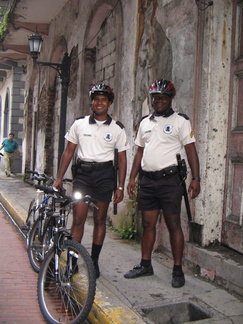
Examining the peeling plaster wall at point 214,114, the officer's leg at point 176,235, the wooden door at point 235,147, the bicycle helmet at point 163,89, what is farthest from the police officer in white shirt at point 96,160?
the wooden door at point 235,147

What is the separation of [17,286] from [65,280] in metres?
1.01

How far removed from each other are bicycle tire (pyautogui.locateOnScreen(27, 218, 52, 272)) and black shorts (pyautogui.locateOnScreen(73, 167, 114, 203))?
0.64 m

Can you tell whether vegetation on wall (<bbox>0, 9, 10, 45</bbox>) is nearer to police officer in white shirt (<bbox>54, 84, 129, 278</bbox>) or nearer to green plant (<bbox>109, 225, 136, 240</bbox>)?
green plant (<bbox>109, 225, 136, 240</bbox>)

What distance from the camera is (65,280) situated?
351 cm

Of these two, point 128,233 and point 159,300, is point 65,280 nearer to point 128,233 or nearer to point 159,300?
point 159,300

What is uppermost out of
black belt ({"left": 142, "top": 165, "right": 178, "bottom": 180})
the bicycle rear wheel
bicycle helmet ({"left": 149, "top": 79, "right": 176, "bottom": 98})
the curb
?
bicycle helmet ({"left": 149, "top": 79, "right": 176, "bottom": 98})

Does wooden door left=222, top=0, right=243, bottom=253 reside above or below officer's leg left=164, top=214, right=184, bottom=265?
above

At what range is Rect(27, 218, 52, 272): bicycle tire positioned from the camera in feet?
15.1

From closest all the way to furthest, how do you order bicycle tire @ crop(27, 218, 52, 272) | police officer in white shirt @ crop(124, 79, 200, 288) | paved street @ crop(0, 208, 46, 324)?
paved street @ crop(0, 208, 46, 324) → police officer in white shirt @ crop(124, 79, 200, 288) → bicycle tire @ crop(27, 218, 52, 272)

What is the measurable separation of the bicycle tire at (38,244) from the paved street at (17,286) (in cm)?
12

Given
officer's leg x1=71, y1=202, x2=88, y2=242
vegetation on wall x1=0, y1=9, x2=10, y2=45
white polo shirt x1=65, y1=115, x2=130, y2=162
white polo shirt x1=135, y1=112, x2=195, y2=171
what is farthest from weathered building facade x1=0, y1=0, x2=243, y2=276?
Answer: vegetation on wall x1=0, y1=9, x2=10, y2=45

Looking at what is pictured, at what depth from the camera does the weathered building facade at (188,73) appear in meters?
4.22

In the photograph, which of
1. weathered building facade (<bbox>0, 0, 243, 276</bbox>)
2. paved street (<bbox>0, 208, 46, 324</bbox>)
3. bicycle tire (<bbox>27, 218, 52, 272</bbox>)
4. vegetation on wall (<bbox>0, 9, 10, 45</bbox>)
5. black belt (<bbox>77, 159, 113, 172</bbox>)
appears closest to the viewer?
paved street (<bbox>0, 208, 46, 324</bbox>)

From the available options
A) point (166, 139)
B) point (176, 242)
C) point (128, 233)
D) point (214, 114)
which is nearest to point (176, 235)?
point (176, 242)
